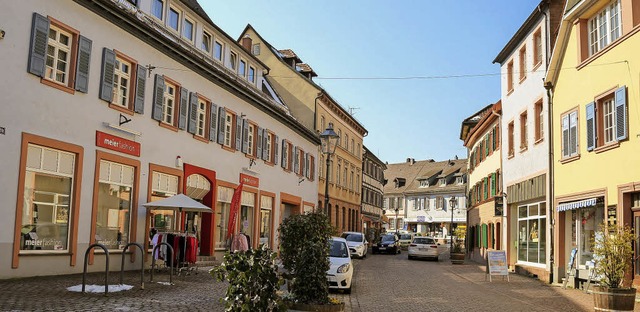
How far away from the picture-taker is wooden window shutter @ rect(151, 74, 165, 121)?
19.5m

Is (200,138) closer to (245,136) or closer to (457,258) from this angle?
(245,136)

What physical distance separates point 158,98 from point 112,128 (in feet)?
8.89

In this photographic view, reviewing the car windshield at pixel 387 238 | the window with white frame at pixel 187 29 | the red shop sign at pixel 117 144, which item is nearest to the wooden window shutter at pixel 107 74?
the red shop sign at pixel 117 144

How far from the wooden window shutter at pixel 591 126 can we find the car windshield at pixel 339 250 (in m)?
7.87

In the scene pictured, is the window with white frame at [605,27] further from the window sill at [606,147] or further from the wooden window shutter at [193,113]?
the wooden window shutter at [193,113]

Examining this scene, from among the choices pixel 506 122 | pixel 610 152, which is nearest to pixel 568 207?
pixel 610 152

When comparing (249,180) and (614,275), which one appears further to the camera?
(249,180)

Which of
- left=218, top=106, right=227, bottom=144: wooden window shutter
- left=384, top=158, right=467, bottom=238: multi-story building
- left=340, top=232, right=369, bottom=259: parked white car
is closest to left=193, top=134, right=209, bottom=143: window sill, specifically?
left=218, top=106, right=227, bottom=144: wooden window shutter

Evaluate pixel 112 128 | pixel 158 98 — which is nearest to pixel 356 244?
pixel 158 98

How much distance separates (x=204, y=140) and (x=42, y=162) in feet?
28.4

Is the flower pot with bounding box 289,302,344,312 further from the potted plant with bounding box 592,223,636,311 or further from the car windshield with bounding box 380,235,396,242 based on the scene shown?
the car windshield with bounding box 380,235,396,242

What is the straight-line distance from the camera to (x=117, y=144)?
57.8 feet

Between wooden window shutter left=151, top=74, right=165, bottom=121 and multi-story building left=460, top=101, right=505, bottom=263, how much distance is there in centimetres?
1671

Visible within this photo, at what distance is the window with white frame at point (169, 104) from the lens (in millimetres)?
20550
